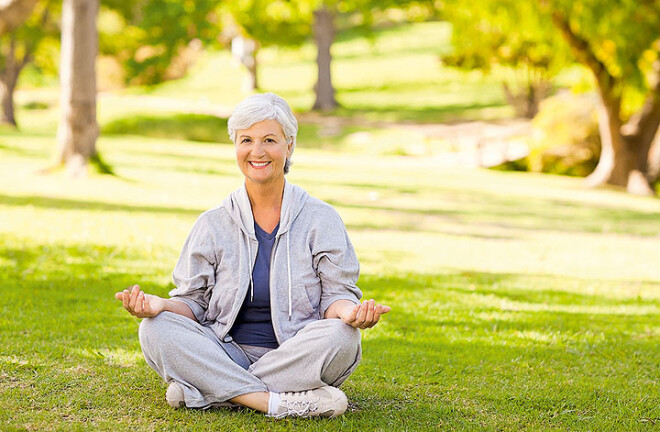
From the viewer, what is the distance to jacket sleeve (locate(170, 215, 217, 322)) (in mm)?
4273

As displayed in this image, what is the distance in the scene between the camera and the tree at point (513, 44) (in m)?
18.2

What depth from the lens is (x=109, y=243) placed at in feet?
29.5

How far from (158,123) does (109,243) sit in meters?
18.2

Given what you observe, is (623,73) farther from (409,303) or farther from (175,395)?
(175,395)

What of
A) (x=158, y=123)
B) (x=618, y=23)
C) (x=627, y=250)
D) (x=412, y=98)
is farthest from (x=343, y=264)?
(x=412, y=98)

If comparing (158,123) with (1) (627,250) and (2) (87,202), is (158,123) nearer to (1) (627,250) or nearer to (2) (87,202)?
(2) (87,202)

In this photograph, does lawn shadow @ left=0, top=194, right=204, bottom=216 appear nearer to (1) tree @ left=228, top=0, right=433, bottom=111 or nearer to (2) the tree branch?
(2) the tree branch

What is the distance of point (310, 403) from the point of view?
13.4 feet

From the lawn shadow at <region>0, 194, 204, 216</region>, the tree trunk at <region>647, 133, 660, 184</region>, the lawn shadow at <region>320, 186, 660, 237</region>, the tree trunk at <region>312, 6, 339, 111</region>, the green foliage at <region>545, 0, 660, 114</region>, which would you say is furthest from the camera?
the tree trunk at <region>312, 6, 339, 111</region>

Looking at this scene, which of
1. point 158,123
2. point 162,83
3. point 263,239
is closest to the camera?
point 263,239

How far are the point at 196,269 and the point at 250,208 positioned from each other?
0.41m

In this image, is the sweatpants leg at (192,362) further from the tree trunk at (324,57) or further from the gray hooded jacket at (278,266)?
the tree trunk at (324,57)

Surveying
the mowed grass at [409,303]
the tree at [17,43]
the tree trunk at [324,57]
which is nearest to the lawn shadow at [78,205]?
the mowed grass at [409,303]

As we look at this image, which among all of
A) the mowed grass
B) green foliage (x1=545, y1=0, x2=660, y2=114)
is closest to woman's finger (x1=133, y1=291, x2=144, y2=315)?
the mowed grass
